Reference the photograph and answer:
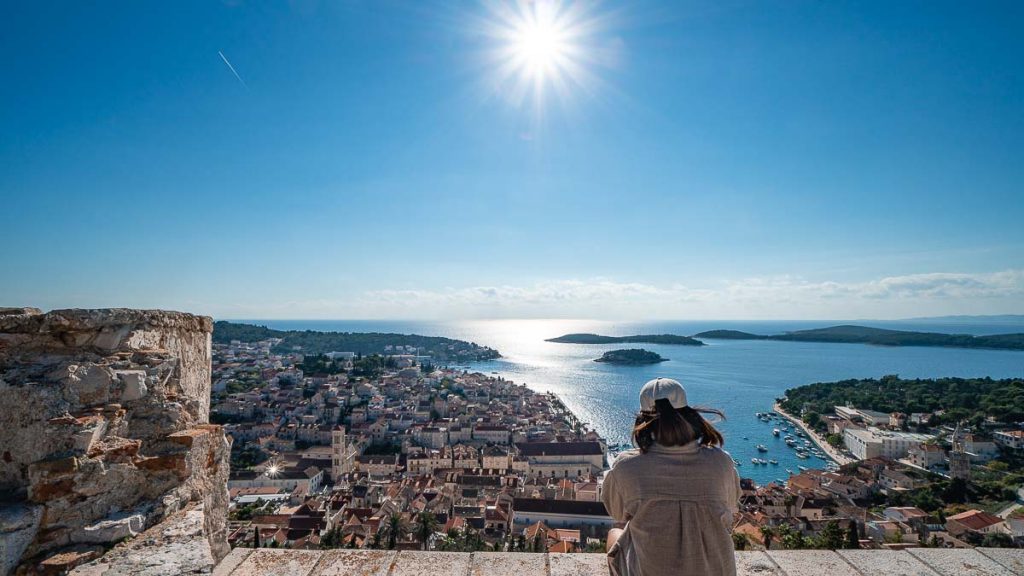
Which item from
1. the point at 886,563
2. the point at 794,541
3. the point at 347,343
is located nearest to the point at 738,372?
the point at 794,541

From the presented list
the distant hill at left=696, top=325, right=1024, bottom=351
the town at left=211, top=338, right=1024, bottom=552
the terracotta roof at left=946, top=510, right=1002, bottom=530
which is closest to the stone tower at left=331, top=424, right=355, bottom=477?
the town at left=211, top=338, right=1024, bottom=552

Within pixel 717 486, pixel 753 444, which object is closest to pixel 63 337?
pixel 717 486

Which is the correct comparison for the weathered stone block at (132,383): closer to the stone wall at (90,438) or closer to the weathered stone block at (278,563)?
the stone wall at (90,438)

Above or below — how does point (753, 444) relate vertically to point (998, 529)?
below

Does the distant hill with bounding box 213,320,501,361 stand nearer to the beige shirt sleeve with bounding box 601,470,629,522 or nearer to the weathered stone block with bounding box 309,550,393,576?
the weathered stone block with bounding box 309,550,393,576

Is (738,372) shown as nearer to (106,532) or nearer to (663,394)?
(663,394)

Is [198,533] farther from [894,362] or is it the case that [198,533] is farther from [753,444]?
[894,362]
